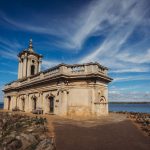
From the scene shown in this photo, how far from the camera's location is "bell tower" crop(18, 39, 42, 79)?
28.7 meters

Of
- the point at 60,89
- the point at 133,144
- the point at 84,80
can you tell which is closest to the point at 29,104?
the point at 60,89

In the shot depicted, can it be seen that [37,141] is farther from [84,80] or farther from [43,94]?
[43,94]

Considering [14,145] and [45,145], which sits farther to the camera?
[14,145]

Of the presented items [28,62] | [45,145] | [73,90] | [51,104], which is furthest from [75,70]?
[28,62]

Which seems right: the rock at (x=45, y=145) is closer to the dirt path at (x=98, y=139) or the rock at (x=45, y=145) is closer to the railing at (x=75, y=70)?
the dirt path at (x=98, y=139)

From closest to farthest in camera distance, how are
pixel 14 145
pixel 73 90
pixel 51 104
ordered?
pixel 14 145 → pixel 73 90 → pixel 51 104

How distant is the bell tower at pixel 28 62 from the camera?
28.7 m

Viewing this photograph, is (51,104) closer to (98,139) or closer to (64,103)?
(64,103)

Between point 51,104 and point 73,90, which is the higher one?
point 73,90

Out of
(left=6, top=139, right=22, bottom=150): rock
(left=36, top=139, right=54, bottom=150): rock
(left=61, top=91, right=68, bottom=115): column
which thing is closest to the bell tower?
(left=61, top=91, right=68, bottom=115): column

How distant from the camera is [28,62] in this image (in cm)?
2872

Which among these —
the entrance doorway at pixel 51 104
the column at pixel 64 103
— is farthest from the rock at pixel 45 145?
the entrance doorway at pixel 51 104

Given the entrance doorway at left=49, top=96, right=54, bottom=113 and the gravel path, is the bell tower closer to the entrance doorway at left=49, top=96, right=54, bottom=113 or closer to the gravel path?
the entrance doorway at left=49, top=96, right=54, bottom=113

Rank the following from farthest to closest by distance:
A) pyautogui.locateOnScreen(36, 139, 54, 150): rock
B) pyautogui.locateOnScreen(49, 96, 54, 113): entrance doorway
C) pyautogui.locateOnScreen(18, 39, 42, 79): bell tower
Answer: pyautogui.locateOnScreen(18, 39, 42, 79): bell tower < pyautogui.locateOnScreen(49, 96, 54, 113): entrance doorway < pyautogui.locateOnScreen(36, 139, 54, 150): rock
